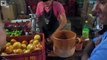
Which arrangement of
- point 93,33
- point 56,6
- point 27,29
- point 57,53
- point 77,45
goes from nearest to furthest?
1. point 57,53
2. point 77,45
3. point 27,29
4. point 93,33
5. point 56,6

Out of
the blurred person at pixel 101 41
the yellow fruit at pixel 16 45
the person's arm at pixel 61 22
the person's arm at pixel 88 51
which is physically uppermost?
the blurred person at pixel 101 41

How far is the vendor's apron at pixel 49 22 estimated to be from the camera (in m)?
2.62

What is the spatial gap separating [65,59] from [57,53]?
0.10m

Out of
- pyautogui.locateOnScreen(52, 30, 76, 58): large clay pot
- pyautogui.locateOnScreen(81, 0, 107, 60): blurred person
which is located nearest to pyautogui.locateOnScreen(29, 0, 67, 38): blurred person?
pyautogui.locateOnScreen(52, 30, 76, 58): large clay pot

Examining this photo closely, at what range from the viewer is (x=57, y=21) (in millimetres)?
2738

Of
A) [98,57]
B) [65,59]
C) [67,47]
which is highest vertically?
[98,57]

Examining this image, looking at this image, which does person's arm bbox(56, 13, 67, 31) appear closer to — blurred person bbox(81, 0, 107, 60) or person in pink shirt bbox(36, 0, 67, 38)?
person in pink shirt bbox(36, 0, 67, 38)

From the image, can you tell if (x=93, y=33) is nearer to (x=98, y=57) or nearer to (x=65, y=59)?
(x=65, y=59)

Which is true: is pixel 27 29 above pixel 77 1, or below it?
below

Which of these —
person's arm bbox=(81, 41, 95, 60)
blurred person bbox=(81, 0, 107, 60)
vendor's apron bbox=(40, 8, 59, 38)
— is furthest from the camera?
vendor's apron bbox=(40, 8, 59, 38)

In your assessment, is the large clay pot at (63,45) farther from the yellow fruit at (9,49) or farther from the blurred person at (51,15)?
the blurred person at (51,15)

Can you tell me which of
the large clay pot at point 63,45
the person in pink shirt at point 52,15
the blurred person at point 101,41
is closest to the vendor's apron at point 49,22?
the person in pink shirt at point 52,15

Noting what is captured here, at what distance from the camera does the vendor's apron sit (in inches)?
103

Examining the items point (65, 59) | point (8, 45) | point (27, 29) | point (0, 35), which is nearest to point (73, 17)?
point (27, 29)
